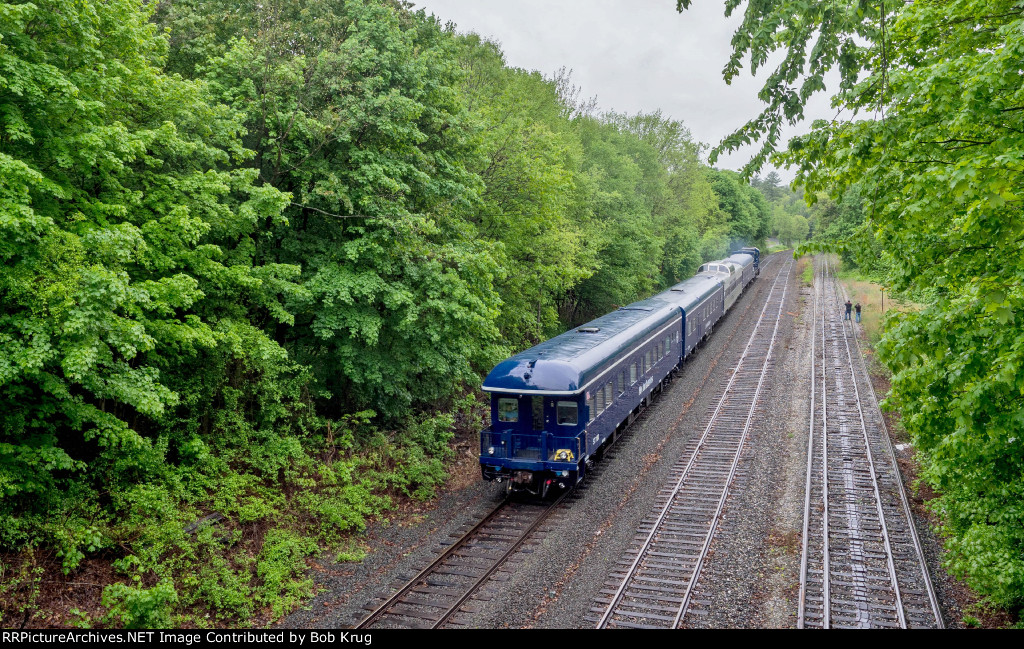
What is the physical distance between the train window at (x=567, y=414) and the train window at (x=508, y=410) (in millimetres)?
1007

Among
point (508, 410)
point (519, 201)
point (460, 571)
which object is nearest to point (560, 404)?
point (508, 410)

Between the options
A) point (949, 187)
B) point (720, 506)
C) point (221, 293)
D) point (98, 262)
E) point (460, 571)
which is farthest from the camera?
point (720, 506)

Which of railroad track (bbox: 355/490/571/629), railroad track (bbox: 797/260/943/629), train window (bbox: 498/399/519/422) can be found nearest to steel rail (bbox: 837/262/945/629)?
railroad track (bbox: 797/260/943/629)

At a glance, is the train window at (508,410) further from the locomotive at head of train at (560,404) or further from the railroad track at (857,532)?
the railroad track at (857,532)

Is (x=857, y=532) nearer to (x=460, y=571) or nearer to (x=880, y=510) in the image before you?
(x=880, y=510)

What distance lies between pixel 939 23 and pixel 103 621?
46.1 ft

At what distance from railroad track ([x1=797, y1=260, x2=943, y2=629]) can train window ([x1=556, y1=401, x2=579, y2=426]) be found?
531cm

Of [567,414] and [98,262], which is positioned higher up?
[98,262]

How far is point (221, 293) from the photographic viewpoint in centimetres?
1251

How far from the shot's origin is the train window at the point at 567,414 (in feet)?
50.8

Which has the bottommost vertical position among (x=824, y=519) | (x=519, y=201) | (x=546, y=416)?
(x=824, y=519)

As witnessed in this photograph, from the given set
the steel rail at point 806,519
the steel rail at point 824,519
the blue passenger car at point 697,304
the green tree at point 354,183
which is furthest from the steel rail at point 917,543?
the green tree at point 354,183

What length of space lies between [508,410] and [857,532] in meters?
7.80

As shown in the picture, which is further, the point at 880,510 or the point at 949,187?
the point at 880,510
